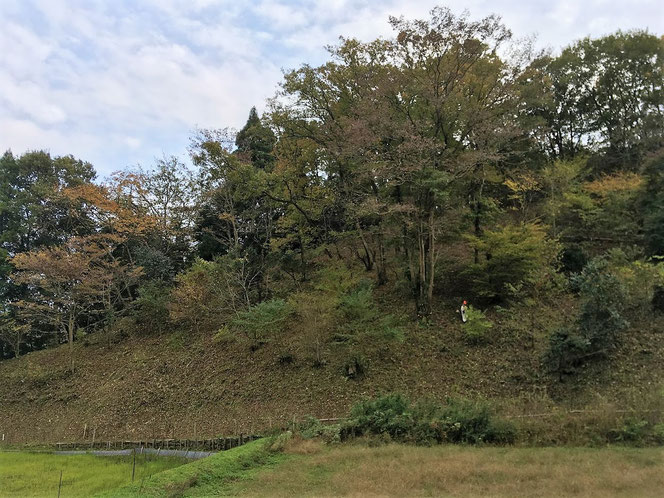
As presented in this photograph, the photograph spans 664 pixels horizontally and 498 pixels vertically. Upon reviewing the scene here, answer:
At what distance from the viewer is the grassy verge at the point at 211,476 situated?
23.6 ft

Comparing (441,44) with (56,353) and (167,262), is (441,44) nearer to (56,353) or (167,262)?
(167,262)

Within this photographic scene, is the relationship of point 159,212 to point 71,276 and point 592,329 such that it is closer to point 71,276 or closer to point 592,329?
point 71,276

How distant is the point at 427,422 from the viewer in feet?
30.2

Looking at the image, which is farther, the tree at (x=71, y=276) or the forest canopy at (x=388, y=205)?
the tree at (x=71, y=276)

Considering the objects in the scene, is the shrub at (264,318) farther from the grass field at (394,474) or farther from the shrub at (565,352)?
the shrub at (565,352)

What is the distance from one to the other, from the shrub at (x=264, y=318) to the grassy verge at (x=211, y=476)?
583 centimetres

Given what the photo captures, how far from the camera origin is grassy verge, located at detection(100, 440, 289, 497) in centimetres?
718

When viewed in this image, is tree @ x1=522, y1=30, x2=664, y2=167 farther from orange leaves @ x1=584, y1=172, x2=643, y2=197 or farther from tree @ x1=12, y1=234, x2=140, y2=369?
tree @ x1=12, y1=234, x2=140, y2=369

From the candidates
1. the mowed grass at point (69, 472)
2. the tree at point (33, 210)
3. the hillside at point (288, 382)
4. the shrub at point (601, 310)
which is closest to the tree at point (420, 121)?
the hillside at point (288, 382)

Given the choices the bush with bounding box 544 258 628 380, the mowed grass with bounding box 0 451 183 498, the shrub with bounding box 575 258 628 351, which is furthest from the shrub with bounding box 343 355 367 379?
the shrub with bounding box 575 258 628 351

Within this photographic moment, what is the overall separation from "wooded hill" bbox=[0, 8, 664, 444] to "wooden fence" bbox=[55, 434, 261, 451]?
1605 millimetres

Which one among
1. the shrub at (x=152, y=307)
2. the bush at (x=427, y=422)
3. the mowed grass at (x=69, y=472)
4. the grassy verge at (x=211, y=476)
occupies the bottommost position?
the mowed grass at (x=69, y=472)

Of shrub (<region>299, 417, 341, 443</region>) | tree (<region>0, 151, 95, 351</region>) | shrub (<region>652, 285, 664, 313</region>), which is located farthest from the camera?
tree (<region>0, 151, 95, 351</region>)

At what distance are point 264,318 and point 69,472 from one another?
6794mm
